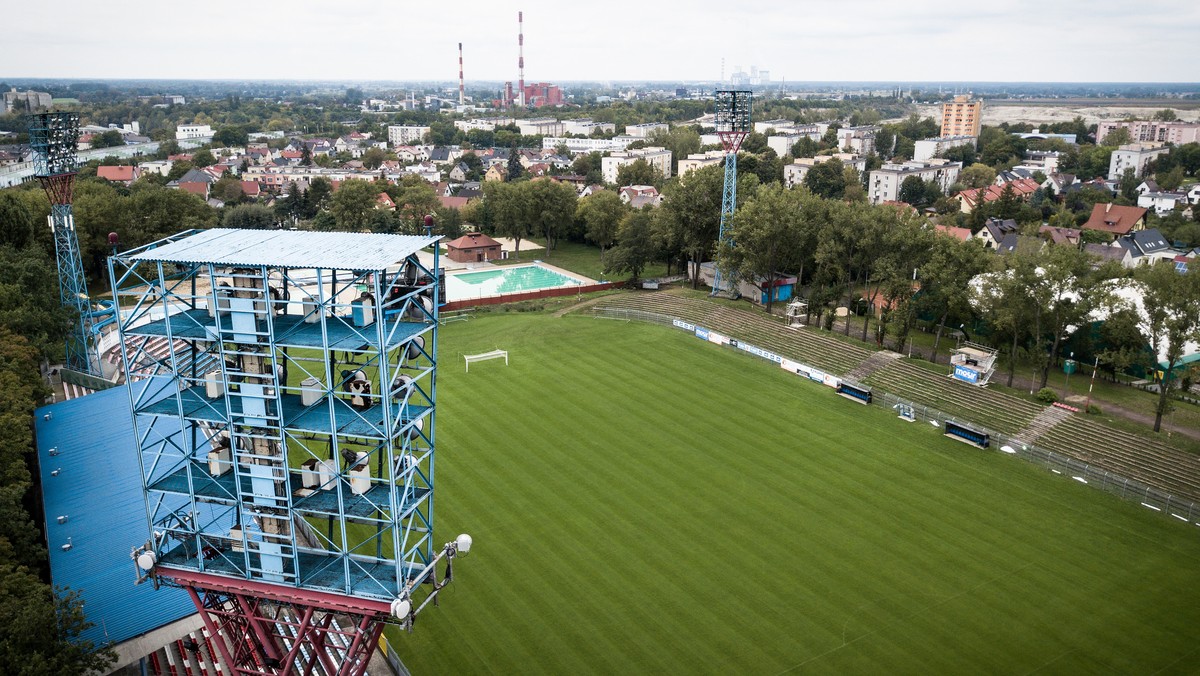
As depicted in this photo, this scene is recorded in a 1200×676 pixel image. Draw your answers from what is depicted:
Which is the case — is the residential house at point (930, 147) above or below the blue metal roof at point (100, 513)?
above

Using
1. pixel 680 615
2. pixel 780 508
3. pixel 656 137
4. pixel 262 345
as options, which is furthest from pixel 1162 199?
pixel 262 345

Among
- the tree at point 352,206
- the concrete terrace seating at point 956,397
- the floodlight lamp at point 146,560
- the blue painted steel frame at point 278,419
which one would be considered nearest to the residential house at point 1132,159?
the concrete terrace seating at point 956,397

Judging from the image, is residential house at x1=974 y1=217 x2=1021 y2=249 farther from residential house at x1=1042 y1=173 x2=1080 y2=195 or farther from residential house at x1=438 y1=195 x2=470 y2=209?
residential house at x1=438 y1=195 x2=470 y2=209

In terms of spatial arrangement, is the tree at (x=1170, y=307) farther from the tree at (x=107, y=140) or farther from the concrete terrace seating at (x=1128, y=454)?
the tree at (x=107, y=140)

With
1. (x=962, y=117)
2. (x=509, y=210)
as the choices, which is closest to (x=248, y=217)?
(x=509, y=210)

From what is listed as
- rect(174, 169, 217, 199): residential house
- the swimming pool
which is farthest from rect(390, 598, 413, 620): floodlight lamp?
rect(174, 169, 217, 199): residential house

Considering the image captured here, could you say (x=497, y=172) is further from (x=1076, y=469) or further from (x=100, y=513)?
(x=100, y=513)

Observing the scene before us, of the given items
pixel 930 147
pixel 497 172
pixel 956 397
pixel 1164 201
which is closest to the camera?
pixel 956 397
